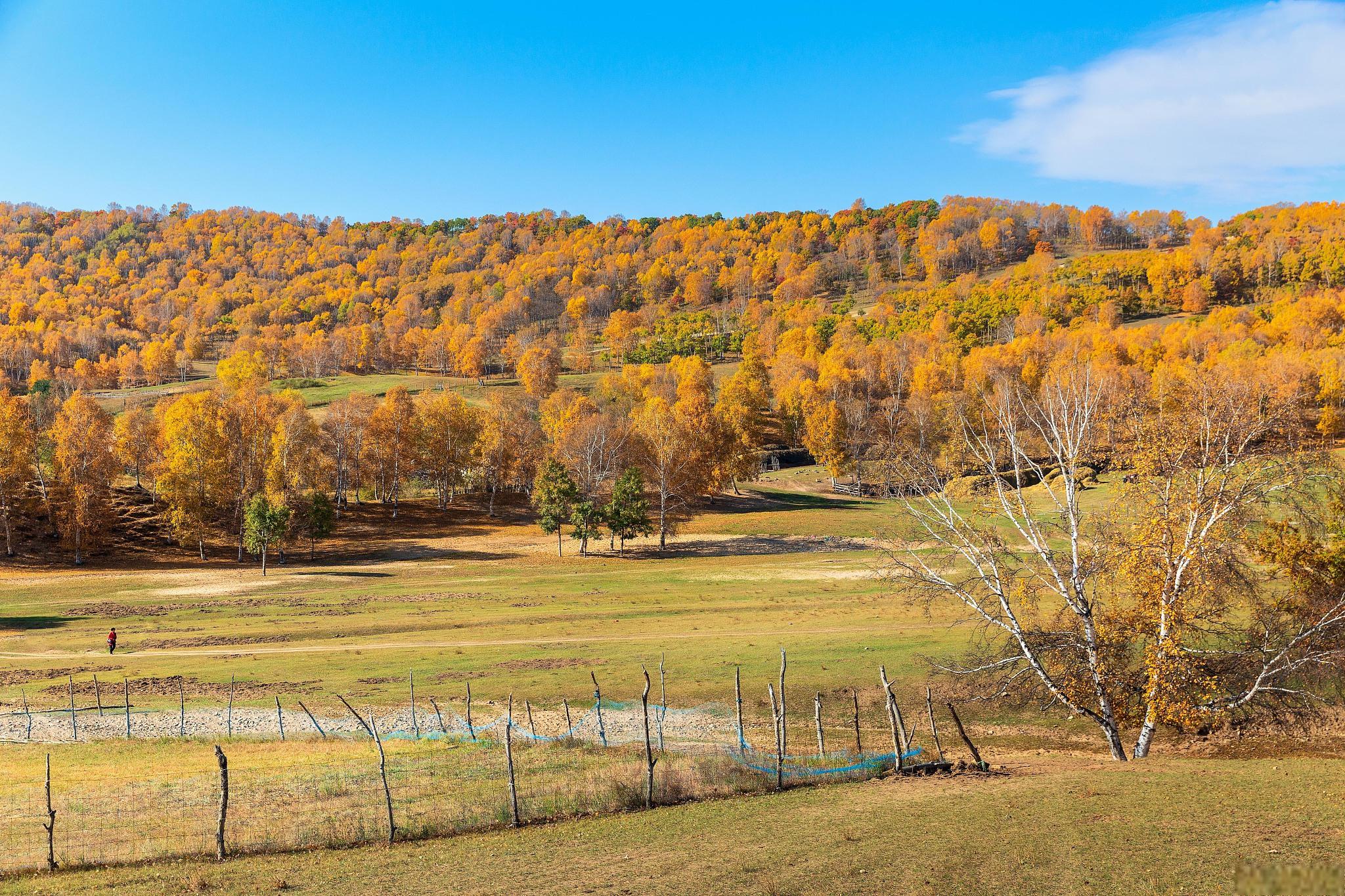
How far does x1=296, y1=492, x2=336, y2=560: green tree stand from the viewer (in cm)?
8338

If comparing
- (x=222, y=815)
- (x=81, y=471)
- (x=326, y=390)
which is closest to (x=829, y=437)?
(x=81, y=471)

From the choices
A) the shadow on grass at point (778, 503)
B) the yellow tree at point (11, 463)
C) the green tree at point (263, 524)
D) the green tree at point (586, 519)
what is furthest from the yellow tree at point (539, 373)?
the green tree at point (263, 524)


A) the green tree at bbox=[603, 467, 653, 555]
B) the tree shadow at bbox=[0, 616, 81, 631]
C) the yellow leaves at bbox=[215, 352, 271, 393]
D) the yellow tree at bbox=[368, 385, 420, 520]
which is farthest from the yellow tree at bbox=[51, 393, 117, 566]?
the yellow leaves at bbox=[215, 352, 271, 393]

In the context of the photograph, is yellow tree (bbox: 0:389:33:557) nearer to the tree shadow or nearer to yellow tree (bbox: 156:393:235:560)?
yellow tree (bbox: 156:393:235:560)

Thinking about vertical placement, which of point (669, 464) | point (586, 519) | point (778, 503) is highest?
point (669, 464)

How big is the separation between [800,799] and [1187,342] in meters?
159

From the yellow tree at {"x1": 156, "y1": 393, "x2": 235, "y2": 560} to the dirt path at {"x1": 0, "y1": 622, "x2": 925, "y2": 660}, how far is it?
42.1 meters

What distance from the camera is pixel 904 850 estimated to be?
54.9 ft

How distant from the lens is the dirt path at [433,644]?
44.2 m

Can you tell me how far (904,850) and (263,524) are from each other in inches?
2836

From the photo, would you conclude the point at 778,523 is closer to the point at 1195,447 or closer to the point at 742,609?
the point at 742,609

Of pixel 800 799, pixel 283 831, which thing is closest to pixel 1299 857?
pixel 800 799

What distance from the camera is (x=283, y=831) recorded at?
19781 millimetres

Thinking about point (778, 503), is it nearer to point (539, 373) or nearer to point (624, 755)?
point (539, 373)
